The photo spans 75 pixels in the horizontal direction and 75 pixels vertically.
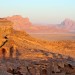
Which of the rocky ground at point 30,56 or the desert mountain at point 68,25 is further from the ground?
the rocky ground at point 30,56

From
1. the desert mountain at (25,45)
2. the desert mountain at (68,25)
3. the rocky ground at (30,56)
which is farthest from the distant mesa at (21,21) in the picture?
the rocky ground at (30,56)

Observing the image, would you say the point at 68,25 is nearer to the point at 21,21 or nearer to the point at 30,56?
the point at 21,21

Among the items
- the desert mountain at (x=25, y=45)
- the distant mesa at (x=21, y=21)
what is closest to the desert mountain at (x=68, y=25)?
the distant mesa at (x=21, y=21)

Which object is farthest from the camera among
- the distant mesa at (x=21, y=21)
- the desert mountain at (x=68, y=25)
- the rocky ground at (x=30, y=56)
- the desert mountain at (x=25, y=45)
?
the desert mountain at (x=68, y=25)

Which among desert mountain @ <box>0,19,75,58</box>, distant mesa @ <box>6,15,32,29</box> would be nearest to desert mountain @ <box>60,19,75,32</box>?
distant mesa @ <box>6,15,32,29</box>

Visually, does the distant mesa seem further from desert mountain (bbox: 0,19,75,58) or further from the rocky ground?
the rocky ground

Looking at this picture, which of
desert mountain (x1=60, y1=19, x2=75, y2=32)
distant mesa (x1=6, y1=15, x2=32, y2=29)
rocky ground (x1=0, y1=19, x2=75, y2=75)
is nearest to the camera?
rocky ground (x1=0, y1=19, x2=75, y2=75)

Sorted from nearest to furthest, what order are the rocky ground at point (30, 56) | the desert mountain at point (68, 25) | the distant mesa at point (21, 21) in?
the rocky ground at point (30, 56) → the distant mesa at point (21, 21) → the desert mountain at point (68, 25)

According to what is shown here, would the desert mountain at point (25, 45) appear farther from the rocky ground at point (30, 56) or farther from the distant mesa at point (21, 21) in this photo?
Result: the distant mesa at point (21, 21)

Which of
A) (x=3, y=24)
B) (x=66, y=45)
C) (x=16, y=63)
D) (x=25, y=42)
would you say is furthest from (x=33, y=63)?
(x=66, y=45)

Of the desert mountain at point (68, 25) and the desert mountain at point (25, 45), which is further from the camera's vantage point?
the desert mountain at point (68, 25)

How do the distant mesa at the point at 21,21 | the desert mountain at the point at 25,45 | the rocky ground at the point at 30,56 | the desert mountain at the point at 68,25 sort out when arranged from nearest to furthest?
the rocky ground at the point at 30,56 → the desert mountain at the point at 25,45 → the distant mesa at the point at 21,21 → the desert mountain at the point at 68,25

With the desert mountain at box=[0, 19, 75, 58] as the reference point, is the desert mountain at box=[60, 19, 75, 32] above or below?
below

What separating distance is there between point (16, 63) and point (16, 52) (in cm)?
282
